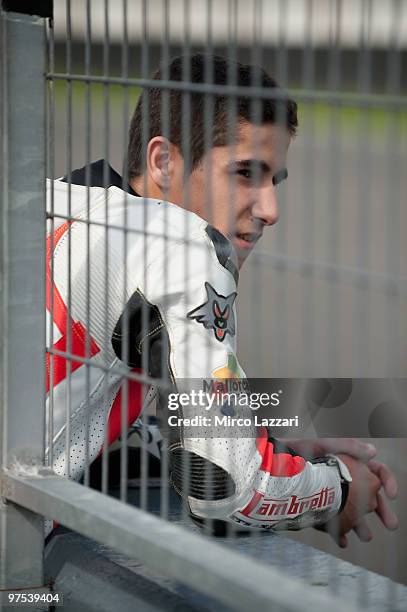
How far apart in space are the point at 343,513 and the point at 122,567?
0.57 meters

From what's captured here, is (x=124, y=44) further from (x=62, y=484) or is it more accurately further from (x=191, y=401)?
(x=62, y=484)

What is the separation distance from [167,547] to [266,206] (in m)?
0.77

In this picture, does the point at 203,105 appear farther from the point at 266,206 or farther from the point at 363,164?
the point at 363,164

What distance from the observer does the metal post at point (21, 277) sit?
263cm

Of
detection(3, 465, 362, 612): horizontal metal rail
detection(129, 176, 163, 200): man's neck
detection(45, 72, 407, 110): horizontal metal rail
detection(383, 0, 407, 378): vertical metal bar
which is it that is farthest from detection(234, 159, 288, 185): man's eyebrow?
detection(3, 465, 362, 612): horizontal metal rail

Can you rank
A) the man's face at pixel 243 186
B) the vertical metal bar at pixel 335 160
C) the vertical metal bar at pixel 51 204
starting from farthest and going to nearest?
the vertical metal bar at pixel 51 204 < the man's face at pixel 243 186 < the vertical metal bar at pixel 335 160

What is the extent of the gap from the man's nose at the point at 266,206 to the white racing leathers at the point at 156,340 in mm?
116

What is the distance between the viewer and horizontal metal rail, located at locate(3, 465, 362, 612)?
5.76ft

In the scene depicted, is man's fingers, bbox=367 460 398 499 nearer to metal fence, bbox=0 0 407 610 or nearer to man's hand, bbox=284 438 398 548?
man's hand, bbox=284 438 398 548

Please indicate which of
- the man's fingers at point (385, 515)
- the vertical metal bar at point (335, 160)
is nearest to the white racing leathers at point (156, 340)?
the man's fingers at point (385, 515)

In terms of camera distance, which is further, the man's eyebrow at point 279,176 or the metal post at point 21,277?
the metal post at point 21,277

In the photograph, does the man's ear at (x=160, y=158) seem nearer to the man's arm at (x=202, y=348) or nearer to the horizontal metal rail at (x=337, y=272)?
the man's arm at (x=202, y=348)

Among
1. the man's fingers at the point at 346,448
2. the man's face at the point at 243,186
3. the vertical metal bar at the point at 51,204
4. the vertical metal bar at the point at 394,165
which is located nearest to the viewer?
the vertical metal bar at the point at 394,165

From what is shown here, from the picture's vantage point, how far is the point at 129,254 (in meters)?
2.50
